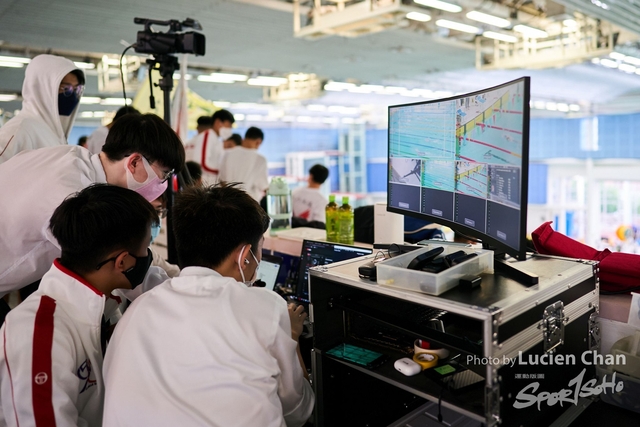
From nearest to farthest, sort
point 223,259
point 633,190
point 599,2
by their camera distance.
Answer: point 223,259
point 599,2
point 633,190

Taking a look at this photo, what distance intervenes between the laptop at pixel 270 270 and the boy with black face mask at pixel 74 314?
2.87 feet

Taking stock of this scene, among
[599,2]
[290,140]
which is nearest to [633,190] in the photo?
[599,2]

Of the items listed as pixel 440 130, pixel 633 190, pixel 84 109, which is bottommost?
pixel 633 190

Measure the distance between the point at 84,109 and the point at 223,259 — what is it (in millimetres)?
12095

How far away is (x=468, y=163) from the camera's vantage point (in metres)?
1.58

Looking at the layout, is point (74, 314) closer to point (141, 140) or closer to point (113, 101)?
point (141, 140)

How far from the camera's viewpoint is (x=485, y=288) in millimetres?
1356

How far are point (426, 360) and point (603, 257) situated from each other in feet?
2.35

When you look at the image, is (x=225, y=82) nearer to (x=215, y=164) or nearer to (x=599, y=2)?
(x=215, y=164)

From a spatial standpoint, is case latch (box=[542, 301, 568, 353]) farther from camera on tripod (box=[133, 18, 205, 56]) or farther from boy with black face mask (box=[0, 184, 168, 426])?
camera on tripod (box=[133, 18, 205, 56])

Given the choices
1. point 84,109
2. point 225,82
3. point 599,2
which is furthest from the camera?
point 84,109

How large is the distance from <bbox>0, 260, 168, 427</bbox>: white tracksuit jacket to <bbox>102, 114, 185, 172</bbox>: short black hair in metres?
0.58

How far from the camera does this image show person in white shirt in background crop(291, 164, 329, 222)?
18.9 ft
